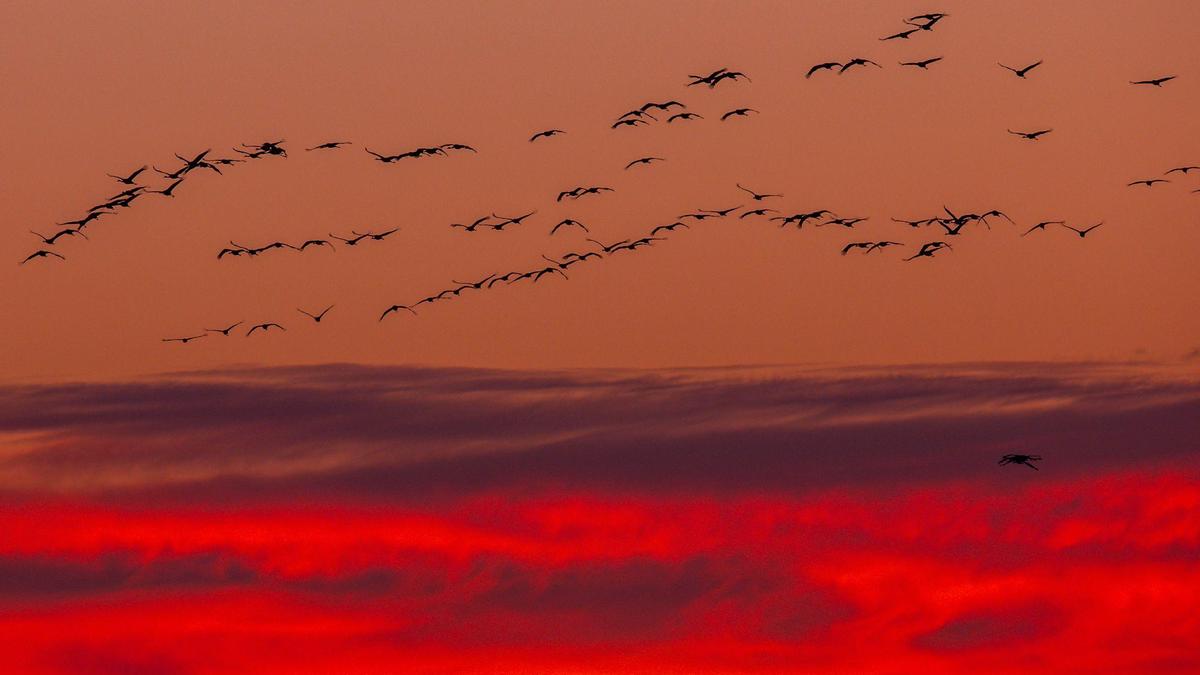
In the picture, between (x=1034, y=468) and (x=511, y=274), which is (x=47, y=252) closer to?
(x=511, y=274)

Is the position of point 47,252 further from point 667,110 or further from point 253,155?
point 667,110

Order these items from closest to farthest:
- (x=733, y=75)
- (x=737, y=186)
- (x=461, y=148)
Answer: (x=737, y=186) → (x=733, y=75) → (x=461, y=148)

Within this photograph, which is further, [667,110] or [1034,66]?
[667,110]

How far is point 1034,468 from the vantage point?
94125 millimetres

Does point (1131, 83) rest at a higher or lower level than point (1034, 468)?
higher

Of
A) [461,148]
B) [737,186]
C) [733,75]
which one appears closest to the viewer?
[737,186]

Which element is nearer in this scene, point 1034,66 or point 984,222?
point 1034,66

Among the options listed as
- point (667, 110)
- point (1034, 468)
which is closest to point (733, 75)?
point (667, 110)

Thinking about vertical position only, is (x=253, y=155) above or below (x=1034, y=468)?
above

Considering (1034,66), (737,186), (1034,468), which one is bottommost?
(1034,468)

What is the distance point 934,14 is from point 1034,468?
23.4 meters

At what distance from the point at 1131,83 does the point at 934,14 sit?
8950 mm

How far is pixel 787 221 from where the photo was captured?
95688 mm

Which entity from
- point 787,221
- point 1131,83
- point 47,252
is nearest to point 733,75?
point 787,221
